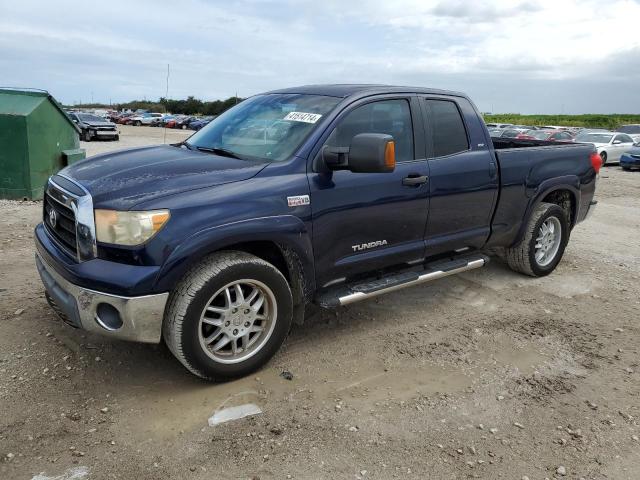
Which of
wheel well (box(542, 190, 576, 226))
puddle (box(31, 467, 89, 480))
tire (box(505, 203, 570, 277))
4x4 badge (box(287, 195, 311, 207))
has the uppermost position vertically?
4x4 badge (box(287, 195, 311, 207))

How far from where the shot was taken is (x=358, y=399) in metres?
3.33

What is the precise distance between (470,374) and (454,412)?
53cm

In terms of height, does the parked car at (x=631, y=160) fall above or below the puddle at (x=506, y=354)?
above

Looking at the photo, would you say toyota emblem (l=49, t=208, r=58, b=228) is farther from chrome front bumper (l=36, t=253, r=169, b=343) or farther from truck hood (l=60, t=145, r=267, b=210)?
chrome front bumper (l=36, t=253, r=169, b=343)

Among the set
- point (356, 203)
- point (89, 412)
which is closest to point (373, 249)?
point (356, 203)

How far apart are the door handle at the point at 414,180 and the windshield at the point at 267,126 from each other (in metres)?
0.77

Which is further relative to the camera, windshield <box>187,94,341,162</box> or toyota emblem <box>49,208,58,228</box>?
windshield <box>187,94,341,162</box>

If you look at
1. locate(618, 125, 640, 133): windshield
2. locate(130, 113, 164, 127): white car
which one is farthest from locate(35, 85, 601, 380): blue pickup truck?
locate(130, 113, 164, 127): white car

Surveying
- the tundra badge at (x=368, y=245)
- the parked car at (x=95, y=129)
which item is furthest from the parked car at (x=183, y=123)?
the tundra badge at (x=368, y=245)

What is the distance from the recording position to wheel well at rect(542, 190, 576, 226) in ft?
18.5

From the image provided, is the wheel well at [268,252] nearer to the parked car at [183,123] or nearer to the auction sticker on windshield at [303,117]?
the auction sticker on windshield at [303,117]

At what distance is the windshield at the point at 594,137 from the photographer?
22203mm

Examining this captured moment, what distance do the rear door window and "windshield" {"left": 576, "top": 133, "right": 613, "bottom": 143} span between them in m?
20.3

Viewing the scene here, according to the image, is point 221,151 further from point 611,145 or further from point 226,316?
point 611,145
